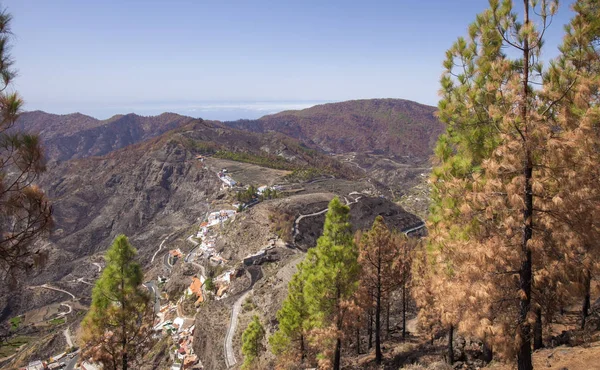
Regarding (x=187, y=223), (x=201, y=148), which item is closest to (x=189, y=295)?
(x=187, y=223)

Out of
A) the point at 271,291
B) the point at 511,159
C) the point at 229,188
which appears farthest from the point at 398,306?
the point at 229,188

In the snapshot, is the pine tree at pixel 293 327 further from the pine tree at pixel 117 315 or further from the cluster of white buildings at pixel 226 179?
the cluster of white buildings at pixel 226 179

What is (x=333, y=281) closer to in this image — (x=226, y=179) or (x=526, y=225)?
(x=526, y=225)

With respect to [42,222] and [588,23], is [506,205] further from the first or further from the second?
[42,222]

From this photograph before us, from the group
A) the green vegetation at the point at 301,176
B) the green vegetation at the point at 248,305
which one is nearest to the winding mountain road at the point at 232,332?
the green vegetation at the point at 248,305

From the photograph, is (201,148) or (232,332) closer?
(232,332)

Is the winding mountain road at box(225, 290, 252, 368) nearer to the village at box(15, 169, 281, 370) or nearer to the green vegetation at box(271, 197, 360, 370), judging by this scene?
the village at box(15, 169, 281, 370)

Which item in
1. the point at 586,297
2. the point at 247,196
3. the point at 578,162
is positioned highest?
the point at 578,162
